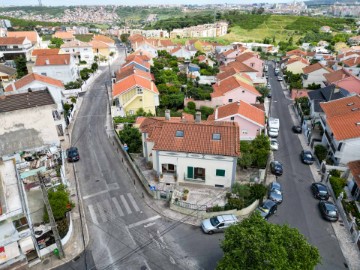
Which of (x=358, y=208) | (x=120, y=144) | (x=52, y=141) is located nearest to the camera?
(x=358, y=208)

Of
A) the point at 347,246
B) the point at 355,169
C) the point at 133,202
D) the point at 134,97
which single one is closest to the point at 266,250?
the point at 347,246

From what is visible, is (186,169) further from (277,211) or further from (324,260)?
(324,260)

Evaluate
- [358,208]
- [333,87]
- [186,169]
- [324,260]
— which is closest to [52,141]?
→ [186,169]

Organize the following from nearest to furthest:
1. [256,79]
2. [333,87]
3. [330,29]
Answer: [333,87] → [256,79] → [330,29]

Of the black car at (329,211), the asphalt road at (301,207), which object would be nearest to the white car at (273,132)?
the asphalt road at (301,207)

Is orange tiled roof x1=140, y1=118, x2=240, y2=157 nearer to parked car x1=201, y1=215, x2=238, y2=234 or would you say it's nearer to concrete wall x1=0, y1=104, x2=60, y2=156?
parked car x1=201, y1=215, x2=238, y2=234

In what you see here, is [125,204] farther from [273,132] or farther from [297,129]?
[297,129]

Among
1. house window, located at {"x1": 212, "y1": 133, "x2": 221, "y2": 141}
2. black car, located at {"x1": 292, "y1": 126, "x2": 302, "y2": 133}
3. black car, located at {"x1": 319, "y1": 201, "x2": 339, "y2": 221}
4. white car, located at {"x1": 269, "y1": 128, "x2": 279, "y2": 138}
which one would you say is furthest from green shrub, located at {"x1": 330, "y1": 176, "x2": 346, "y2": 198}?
black car, located at {"x1": 292, "y1": 126, "x2": 302, "y2": 133}

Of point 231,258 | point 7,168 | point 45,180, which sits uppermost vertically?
point 7,168
